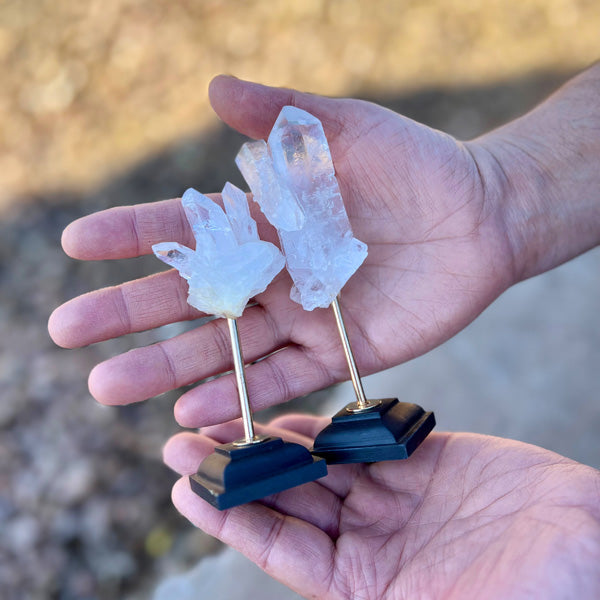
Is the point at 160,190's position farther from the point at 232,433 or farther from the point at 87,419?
the point at 232,433

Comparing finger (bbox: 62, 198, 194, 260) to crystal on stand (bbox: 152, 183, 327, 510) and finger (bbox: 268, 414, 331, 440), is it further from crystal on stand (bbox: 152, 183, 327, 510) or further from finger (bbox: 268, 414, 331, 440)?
finger (bbox: 268, 414, 331, 440)

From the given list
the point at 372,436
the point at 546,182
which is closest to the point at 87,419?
the point at 372,436

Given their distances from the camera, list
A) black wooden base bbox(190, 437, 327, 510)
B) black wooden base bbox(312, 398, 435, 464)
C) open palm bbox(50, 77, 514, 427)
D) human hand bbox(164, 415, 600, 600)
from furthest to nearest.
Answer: open palm bbox(50, 77, 514, 427)
black wooden base bbox(312, 398, 435, 464)
black wooden base bbox(190, 437, 327, 510)
human hand bbox(164, 415, 600, 600)

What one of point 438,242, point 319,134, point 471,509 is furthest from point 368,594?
point 319,134

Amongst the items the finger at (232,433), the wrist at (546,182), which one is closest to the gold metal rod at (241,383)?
the finger at (232,433)

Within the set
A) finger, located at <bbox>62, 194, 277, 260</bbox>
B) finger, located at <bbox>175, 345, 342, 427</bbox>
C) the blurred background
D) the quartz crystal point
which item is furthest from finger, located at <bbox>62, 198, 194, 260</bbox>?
the blurred background

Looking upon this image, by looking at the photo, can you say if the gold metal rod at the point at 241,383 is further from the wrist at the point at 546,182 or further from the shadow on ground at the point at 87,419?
the shadow on ground at the point at 87,419
